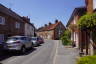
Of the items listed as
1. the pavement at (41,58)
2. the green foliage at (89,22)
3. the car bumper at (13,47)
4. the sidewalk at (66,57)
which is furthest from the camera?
the car bumper at (13,47)

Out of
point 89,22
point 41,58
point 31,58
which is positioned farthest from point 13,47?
point 89,22

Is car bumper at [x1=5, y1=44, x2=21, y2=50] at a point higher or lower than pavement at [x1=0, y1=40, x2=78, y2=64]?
higher

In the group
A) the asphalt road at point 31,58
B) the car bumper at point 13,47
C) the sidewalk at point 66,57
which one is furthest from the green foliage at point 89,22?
the car bumper at point 13,47

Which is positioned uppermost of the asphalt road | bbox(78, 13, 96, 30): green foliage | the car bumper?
bbox(78, 13, 96, 30): green foliage

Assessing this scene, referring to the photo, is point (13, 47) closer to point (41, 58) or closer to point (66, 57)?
point (41, 58)

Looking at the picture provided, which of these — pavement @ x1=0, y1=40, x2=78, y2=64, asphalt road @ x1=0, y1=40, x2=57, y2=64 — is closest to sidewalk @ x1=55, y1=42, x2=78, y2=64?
pavement @ x1=0, y1=40, x2=78, y2=64

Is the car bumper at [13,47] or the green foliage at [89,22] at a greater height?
the green foliage at [89,22]

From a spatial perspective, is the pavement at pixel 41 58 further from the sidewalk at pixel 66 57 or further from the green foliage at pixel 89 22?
the green foliage at pixel 89 22

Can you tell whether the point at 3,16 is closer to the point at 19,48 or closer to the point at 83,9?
the point at 19,48

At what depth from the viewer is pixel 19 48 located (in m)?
17.0

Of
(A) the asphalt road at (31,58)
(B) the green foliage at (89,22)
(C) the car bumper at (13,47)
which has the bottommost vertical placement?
(A) the asphalt road at (31,58)

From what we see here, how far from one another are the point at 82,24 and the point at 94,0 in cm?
249

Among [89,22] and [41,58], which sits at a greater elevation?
Answer: [89,22]

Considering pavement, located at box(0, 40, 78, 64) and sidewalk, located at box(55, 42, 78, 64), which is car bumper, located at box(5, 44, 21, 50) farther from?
sidewalk, located at box(55, 42, 78, 64)
